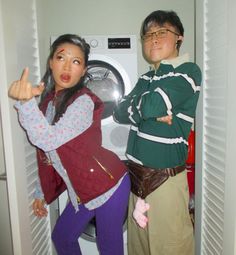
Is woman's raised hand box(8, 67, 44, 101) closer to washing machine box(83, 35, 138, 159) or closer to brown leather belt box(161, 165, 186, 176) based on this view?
brown leather belt box(161, 165, 186, 176)

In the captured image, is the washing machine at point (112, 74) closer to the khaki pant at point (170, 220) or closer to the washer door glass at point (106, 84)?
the washer door glass at point (106, 84)

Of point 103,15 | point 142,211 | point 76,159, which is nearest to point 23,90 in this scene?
point 76,159

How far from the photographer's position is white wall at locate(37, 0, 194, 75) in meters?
1.94

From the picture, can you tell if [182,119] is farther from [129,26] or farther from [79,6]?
[79,6]

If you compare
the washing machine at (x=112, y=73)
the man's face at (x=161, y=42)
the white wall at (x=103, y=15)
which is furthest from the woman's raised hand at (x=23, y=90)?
the white wall at (x=103, y=15)

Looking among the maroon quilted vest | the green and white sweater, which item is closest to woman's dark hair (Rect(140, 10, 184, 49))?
the green and white sweater

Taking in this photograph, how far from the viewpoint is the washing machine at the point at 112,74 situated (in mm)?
1808

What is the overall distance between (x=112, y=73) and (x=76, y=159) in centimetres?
86

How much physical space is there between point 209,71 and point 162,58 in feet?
0.78

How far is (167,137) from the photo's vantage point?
121 centimetres

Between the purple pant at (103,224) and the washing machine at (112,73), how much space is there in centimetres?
41

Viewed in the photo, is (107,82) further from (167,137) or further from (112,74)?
(167,137)

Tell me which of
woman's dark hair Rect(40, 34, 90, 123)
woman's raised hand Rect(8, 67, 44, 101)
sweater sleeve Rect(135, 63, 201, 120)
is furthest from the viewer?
woman's dark hair Rect(40, 34, 90, 123)

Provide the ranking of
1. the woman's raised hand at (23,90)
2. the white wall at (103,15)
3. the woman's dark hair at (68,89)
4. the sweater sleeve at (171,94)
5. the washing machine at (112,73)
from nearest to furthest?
1. the woman's raised hand at (23,90)
2. the sweater sleeve at (171,94)
3. the woman's dark hair at (68,89)
4. the washing machine at (112,73)
5. the white wall at (103,15)
